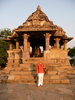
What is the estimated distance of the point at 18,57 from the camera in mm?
15945

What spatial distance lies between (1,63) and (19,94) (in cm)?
3184

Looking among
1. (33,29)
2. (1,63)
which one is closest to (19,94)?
(33,29)

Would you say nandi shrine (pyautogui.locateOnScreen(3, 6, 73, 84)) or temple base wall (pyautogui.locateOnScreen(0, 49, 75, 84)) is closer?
temple base wall (pyautogui.locateOnScreen(0, 49, 75, 84))

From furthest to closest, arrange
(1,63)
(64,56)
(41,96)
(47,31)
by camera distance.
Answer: (1,63) → (64,56) → (47,31) → (41,96)

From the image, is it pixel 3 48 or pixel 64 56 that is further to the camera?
pixel 3 48

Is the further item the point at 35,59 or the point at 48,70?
the point at 35,59

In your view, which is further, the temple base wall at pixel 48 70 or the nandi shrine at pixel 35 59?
the nandi shrine at pixel 35 59

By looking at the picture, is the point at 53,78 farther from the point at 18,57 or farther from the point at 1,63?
the point at 1,63

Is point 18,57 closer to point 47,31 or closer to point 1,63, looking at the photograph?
point 47,31

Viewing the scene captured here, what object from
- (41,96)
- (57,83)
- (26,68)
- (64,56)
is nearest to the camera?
(41,96)

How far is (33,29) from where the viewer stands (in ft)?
47.8

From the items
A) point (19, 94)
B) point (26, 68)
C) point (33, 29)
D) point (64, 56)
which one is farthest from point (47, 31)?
point (19, 94)

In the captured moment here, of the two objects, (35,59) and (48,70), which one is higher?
(35,59)

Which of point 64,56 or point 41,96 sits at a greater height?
point 64,56
